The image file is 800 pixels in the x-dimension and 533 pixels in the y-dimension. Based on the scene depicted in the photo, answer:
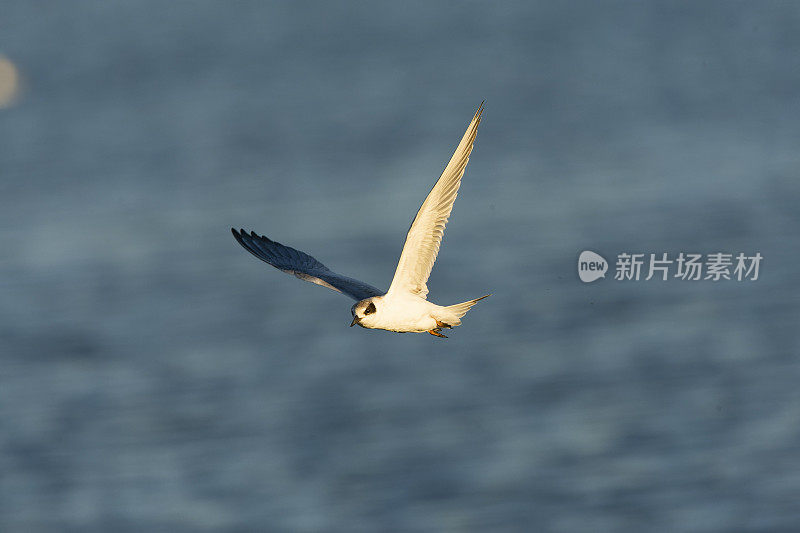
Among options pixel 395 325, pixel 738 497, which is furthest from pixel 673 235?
pixel 395 325

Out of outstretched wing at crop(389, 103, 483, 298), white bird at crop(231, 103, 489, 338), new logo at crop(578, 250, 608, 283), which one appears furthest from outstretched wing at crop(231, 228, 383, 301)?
new logo at crop(578, 250, 608, 283)

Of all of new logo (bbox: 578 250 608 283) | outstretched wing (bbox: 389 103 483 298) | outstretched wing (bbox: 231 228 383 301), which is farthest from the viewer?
new logo (bbox: 578 250 608 283)

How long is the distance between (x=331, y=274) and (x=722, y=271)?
1108 cm

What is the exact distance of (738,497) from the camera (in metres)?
16.4

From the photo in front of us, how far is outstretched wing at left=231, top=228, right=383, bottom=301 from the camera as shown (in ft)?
40.2

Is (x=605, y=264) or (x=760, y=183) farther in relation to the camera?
(x=760, y=183)

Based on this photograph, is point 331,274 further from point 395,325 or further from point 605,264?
point 605,264

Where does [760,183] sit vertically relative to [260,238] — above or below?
above

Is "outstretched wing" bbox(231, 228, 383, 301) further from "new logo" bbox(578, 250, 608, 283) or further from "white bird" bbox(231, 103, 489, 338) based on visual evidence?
"new logo" bbox(578, 250, 608, 283)

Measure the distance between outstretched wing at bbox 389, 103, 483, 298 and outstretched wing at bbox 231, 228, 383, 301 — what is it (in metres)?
1.06

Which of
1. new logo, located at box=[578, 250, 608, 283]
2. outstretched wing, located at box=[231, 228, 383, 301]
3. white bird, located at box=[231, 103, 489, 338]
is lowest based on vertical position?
white bird, located at box=[231, 103, 489, 338]

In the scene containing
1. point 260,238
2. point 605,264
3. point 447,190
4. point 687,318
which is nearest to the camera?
point 447,190

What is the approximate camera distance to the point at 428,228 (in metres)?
10.9

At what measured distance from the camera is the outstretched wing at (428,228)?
34.8 feet
